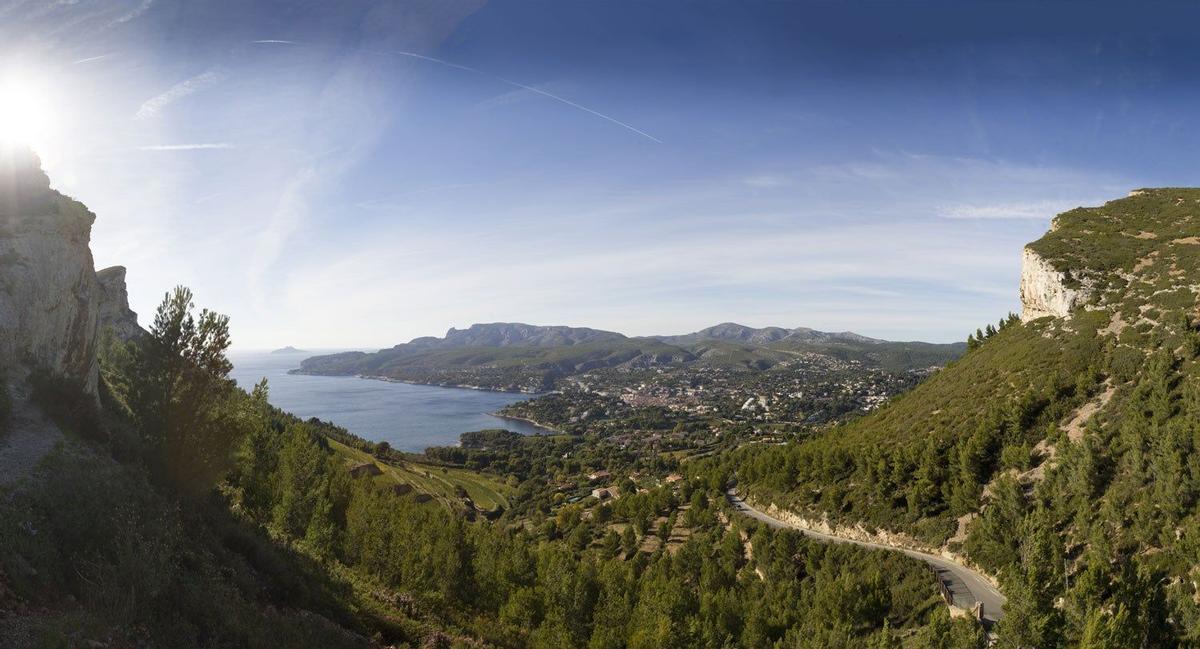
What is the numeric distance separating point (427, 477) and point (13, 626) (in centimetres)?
8175

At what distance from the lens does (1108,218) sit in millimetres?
68125

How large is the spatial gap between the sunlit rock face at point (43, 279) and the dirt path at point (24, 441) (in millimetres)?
2276

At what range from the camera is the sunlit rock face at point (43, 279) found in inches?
714

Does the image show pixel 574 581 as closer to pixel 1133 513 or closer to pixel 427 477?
pixel 1133 513

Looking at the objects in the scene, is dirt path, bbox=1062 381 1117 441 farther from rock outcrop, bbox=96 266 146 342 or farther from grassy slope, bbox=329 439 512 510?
rock outcrop, bbox=96 266 146 342

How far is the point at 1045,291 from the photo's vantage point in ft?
186

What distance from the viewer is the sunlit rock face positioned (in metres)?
18.1

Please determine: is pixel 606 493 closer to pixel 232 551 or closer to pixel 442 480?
pixel 442 480

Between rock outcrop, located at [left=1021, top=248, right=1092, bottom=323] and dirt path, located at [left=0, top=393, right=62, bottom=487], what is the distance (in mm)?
72089

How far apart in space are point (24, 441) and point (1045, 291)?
2981 inches

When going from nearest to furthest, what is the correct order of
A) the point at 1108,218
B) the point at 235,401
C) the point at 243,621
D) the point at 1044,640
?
the point at 243,621
the point at 1044,640
the point at 235,401
the point at 1108,218

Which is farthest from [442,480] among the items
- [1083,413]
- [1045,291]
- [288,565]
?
[1045,291]

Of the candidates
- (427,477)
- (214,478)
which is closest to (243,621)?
(214,478)

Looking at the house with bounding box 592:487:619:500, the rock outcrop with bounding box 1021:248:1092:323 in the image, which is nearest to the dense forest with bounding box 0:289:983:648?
the house with bounding box 592:487:619:500
